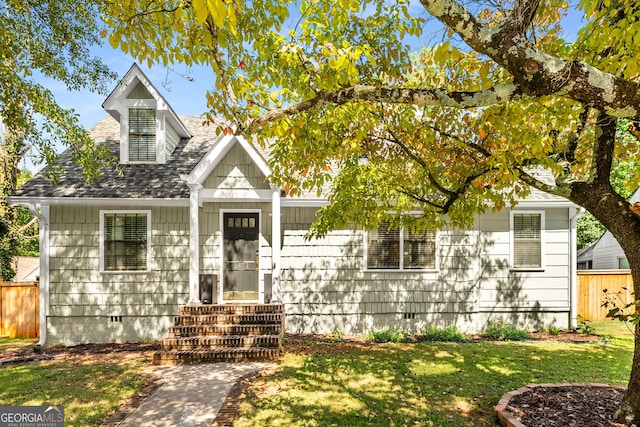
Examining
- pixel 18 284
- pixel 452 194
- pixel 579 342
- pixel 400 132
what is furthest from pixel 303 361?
pixel 18 284

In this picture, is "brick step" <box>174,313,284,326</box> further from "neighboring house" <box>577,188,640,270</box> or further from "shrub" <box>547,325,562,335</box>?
"neighboring house" <box>577,188,640,270</box>

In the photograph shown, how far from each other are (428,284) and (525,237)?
301 cm

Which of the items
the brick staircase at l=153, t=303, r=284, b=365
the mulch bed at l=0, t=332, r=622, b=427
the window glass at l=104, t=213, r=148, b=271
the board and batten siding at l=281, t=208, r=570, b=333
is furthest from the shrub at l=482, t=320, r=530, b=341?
the window glass at l=104, t=213, r=148, b=271

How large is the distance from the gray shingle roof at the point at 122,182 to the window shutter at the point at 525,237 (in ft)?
29.0

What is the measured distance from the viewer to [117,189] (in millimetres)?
9172

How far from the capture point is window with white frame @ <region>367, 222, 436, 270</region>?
9.77m

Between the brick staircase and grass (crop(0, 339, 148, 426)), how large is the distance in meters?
0.72

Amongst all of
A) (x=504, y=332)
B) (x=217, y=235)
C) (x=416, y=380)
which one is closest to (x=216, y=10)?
(x=416, y=380)

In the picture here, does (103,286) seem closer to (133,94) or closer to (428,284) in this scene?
(133,94)

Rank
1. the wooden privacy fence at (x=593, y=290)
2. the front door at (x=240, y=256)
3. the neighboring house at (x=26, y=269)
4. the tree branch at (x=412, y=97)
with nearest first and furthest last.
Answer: the tree branch at (x=412, y=97) → the front door at (x=240, y=256) → the wooden privacy fence at (x=593, y=290) → the neighboring house at (x=26, y=269)

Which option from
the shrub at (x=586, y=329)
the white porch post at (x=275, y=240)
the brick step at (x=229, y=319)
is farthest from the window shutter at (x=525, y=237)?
the brick step at (x=229, y=319)

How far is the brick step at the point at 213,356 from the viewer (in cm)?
706

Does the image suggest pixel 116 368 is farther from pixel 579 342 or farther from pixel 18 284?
pixel 579 342

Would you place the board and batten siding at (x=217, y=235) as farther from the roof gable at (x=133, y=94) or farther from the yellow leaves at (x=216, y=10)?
the yellow leaves at (x=216, y=10)
